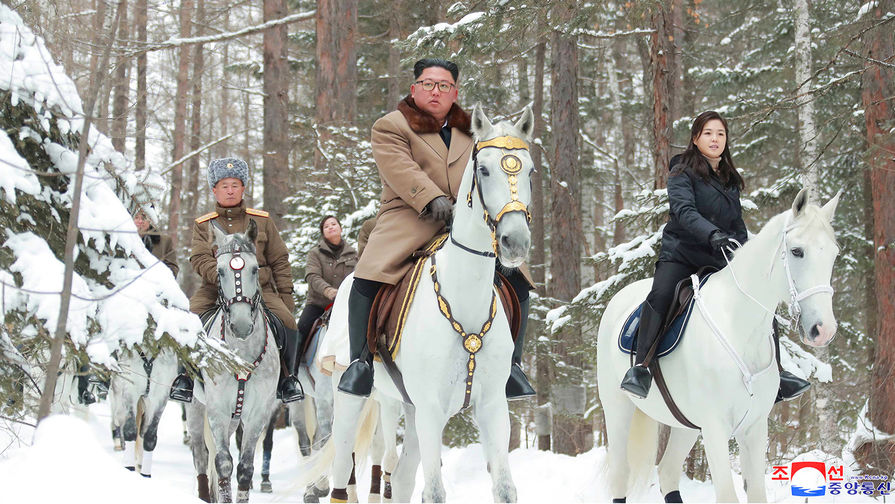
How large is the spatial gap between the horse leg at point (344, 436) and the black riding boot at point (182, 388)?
2148mm

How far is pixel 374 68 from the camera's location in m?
22.1

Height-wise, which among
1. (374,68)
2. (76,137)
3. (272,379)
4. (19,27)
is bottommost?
(272,379)

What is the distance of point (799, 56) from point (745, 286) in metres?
8.60

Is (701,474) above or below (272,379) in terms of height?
below

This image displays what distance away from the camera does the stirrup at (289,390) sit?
839cm

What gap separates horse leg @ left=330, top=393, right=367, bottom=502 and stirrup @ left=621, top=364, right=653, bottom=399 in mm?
2017

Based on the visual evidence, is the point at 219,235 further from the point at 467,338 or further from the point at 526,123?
the point at 526,123

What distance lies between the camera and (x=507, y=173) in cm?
437

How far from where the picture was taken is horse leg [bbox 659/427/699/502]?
6.57m

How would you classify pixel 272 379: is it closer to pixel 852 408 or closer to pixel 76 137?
pixel 76 137

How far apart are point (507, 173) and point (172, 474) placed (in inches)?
334

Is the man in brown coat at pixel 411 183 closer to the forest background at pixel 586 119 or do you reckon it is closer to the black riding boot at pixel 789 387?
the forest background at pixel 586 119

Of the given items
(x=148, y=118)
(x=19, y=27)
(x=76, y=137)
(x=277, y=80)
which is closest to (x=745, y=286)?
(x=148, y=118)

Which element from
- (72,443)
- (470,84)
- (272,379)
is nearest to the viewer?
(72,443)
